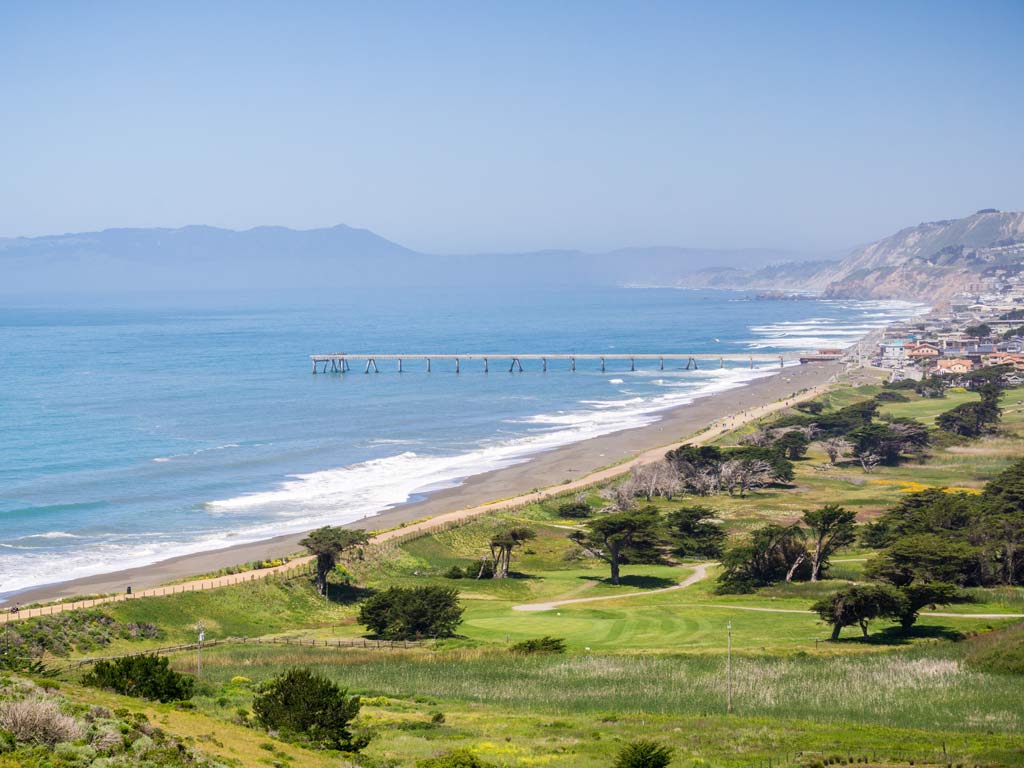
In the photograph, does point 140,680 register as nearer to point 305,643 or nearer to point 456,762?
point 456,762

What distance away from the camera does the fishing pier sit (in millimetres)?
165875

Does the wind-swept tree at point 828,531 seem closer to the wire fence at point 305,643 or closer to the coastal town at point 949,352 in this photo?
the wire fence at point 305,643

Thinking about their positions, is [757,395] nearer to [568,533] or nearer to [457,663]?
[568,533]

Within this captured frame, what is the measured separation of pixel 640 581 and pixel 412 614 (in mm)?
16645

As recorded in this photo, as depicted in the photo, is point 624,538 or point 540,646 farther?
point 624,538

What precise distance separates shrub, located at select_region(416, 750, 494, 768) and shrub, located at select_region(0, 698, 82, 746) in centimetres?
791

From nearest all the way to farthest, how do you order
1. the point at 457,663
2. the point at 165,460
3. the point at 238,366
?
the point at 457,663 < the point at 165,460 < the point at 238,366

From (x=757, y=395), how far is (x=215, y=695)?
4204 inches

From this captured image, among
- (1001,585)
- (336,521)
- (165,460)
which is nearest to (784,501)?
(1001,585)

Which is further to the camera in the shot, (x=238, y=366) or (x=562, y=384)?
(x=238, y=366)

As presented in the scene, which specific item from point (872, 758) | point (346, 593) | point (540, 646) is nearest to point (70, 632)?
point (346, 593)

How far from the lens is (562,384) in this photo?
5891 inches

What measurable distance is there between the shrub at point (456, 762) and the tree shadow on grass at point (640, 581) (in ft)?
107

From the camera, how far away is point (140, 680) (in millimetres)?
28688
